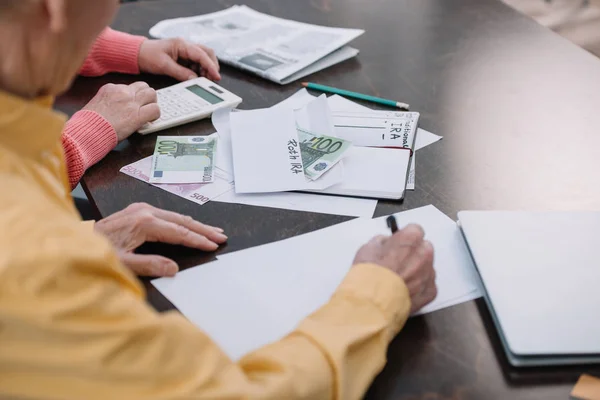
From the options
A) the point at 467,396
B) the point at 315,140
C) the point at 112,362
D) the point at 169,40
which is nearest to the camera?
the point at 112,362

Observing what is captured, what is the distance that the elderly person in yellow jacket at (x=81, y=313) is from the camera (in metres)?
0.52

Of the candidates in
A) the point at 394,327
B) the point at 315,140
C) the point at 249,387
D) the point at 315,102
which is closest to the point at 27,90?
the point at 249,387

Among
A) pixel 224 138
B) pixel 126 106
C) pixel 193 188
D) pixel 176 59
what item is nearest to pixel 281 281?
pixel 193 188

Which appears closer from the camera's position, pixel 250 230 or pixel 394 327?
pixel 394 327

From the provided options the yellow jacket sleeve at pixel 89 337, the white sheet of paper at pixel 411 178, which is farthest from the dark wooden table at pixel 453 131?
the yellow jacket sleeve at pixel 89 337

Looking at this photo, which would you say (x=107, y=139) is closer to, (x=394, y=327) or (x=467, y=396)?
(x=394, y=327)

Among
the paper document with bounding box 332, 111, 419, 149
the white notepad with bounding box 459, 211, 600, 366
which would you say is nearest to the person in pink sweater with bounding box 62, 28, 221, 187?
the paper document with bounding box 332, 111, 419, 149

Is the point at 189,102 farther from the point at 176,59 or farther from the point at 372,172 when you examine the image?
the point at 372,172

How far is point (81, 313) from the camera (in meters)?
0.53

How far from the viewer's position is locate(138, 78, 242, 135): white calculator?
1208 millimetres

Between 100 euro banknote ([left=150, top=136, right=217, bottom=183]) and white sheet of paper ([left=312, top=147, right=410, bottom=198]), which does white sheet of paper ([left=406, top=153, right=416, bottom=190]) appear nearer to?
white sheet of paper ([left=312, top=147, right=410, bottom=198])

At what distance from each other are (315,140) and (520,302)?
0.47 meters

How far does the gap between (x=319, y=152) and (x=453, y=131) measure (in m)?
0.27

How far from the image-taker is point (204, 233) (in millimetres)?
911
